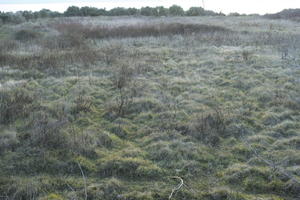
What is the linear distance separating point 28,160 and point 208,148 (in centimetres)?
298

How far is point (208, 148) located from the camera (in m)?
5.20

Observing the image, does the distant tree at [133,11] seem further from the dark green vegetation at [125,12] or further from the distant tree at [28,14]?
the distant tree at [28,14]

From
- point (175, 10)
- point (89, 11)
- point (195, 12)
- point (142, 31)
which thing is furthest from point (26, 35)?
point (175, 10)

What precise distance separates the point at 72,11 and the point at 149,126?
32080 millimetres

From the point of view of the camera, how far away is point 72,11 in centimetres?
3491

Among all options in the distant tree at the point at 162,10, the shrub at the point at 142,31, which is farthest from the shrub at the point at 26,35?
the distant tree at the point at 162,10

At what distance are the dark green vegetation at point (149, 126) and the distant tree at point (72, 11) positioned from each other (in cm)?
2466

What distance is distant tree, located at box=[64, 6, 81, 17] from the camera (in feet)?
113

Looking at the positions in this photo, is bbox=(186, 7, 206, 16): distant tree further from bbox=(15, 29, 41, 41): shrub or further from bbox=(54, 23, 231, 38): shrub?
bbox=(15, 29, 41, 41): shrub

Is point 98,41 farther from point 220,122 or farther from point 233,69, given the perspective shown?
point 220,122

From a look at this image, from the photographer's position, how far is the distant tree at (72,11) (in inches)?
1362

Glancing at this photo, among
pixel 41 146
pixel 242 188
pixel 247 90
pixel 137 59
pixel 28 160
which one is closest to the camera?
pixel 242 188

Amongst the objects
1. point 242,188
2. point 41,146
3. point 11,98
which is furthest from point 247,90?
point 11,98

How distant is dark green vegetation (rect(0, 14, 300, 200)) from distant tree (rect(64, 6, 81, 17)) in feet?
80.9
